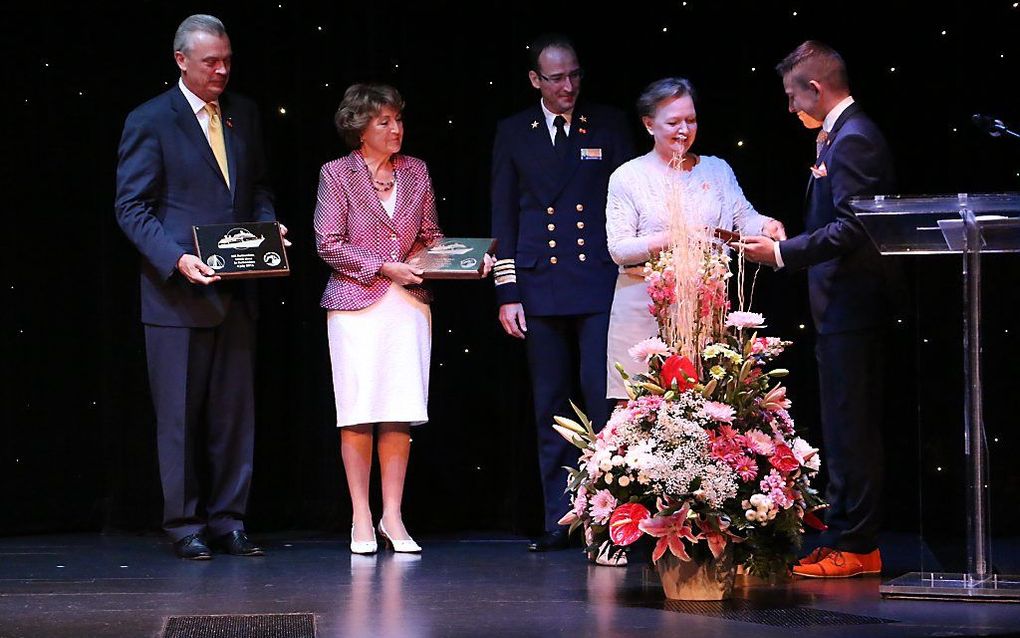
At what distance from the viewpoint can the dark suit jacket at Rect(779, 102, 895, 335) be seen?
446cm

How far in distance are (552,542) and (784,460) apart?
4.74ft

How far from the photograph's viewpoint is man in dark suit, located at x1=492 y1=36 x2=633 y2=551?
5.16 m

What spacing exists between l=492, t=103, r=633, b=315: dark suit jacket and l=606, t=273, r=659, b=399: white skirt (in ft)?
0.68

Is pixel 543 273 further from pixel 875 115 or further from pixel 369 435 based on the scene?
pixel 875 115

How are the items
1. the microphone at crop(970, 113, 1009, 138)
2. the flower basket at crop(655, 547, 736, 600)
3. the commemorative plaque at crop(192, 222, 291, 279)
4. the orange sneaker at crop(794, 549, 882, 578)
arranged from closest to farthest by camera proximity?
the microphone at crop(970, 113, 1009, 138), the flower basket at crop(655, 547, 736, 600), the orange sneaker at crop(794, 549, 882, 578), the commemorative plaque at crop(192, 222, 291, 279)

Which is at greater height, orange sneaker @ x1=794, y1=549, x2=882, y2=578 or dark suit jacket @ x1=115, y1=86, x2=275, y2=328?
dark suit jacket @ x1=115, y1=86, x2=275, y2=328

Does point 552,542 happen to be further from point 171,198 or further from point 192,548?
point 171,198

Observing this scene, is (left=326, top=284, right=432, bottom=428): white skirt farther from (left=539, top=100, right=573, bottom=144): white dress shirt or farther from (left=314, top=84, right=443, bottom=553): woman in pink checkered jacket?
(left=539, top=100, right=573, bottom=144): white dress shirt

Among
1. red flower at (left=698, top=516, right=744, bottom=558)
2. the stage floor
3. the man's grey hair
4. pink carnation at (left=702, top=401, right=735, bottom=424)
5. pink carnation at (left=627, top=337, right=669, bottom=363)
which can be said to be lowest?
the stage floor

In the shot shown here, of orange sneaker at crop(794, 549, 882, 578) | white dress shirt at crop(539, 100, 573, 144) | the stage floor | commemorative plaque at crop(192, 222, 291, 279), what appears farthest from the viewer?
white dress shirt at crop(539, 100, 573, 144)

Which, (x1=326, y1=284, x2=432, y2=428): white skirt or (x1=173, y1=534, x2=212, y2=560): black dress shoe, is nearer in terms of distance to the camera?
(x1=173, y1=534, x2=212, y2=560): black dress shoe

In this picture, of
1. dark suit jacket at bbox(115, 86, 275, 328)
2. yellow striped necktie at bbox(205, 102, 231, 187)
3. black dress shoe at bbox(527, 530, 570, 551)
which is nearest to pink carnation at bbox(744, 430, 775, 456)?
black dress shoe at bbox(527, 530, 570, 551)

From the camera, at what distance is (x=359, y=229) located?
5141mm

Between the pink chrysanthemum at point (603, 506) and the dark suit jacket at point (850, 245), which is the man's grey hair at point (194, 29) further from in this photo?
the pink chrysanthemum at point (603, 506)
